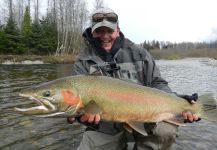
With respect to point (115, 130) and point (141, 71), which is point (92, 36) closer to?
point (141, 71)

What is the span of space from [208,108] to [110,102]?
1.26 meters

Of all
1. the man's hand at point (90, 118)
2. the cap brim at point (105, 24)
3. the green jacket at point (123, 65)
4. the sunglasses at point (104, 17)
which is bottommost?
the man's hand at point (90, 118)

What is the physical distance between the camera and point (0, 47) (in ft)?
129

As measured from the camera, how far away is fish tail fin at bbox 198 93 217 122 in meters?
3.97

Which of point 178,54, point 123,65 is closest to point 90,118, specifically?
point 123,65

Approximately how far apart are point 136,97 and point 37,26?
42.5 meters

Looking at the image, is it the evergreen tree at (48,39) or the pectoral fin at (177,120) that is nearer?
the pectoral fin at (177,120)

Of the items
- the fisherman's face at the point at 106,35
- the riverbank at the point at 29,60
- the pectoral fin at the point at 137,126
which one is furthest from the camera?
the riverbank at the point at 29,60

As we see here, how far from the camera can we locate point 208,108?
13.2 ft

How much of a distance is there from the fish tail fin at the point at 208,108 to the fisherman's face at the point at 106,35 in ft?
4.77

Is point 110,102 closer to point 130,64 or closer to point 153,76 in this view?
point 130,64

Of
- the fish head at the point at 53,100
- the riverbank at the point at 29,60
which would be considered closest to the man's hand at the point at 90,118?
the fish head at the point at 53,100

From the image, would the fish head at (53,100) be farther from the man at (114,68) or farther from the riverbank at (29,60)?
the riverbank at (29,60)

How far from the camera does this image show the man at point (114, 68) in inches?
178
